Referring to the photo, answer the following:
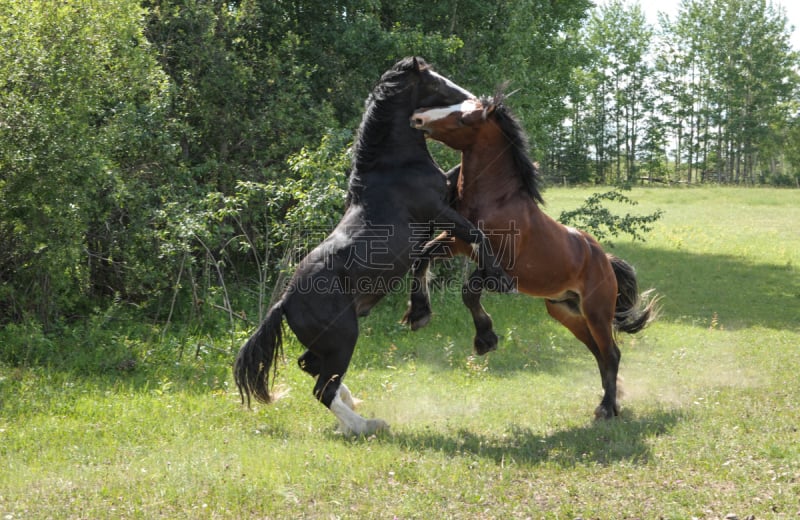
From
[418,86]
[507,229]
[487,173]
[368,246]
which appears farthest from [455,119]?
[368,246]

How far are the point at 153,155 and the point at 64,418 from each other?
15.6ft

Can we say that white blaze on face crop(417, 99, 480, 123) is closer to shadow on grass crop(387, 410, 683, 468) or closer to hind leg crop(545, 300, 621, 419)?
hind leg crop(545, 300, 621, 419)

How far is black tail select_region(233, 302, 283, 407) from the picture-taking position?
5855 millimetres

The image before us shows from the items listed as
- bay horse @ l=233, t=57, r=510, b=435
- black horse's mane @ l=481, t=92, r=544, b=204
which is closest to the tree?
bay horse @ l=233, t=57, r=510, b=435

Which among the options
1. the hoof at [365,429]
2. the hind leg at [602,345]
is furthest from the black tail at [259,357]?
the hind leg at [602,345]

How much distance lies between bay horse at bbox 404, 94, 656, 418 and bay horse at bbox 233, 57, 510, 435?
207 millimetres

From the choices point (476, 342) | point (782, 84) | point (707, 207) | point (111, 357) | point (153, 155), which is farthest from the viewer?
point (782, 84)

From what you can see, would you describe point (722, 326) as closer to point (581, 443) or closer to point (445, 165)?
point (445, 165)

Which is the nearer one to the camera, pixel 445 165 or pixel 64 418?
pixel 64 418

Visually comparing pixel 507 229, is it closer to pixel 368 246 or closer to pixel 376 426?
pixel 368 246

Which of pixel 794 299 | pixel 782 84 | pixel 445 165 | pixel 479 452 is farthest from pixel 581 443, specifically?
pixel 782 84

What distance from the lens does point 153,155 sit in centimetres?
1031

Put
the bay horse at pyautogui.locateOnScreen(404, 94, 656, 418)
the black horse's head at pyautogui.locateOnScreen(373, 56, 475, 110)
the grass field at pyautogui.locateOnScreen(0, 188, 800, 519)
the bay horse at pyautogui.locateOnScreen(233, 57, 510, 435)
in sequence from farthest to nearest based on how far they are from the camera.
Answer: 1. the bay horse at pyautogui.locateOnScreen(404, 94, 656, 418)
2. the black horse's head at pyautogui.locateOnScreen(373, 56, 475, 110)
3. the bay horse at pyautogui.locateOnScreen(233, 57, 510, 435)
4. the grass field at pyautogui.locateOnScreen(0, 188, 800, 519)

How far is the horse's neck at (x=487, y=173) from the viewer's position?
6.34m
